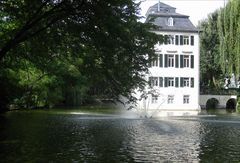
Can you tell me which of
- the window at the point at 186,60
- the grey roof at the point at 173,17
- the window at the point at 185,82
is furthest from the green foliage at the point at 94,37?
the grey roof at the point at 173,17

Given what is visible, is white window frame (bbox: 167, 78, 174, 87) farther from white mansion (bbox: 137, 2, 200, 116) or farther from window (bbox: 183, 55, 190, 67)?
window (bbox: 183, 55, 190, 67)

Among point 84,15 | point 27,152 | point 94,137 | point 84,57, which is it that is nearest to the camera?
point 84,15

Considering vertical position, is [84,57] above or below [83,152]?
above

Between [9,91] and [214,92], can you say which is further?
[214,92]

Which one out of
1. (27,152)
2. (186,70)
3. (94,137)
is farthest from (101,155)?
(186,70)

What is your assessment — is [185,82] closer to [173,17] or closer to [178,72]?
[178,72]

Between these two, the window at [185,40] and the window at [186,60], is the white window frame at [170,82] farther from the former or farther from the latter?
the window at [185,40]

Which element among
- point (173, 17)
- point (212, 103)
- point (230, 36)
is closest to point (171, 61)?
point (173, 17)

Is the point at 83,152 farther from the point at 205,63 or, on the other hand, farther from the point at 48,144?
the point at 205,63

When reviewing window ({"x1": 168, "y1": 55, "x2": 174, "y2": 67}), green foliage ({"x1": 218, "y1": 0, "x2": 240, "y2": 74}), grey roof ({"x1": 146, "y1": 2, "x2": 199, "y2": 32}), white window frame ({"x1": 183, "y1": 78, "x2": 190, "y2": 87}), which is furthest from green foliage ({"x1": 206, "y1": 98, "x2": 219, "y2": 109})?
green foliage ({"x1": 218, "y1": 0, "x2": 240, "y2": 74})

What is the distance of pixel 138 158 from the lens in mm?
13078

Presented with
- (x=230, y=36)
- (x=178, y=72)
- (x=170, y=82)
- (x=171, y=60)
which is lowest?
(x=170, y=82)

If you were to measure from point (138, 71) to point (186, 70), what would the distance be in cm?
3964

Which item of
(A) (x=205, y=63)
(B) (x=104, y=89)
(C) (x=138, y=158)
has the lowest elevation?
(C) (x=138, y=158)
